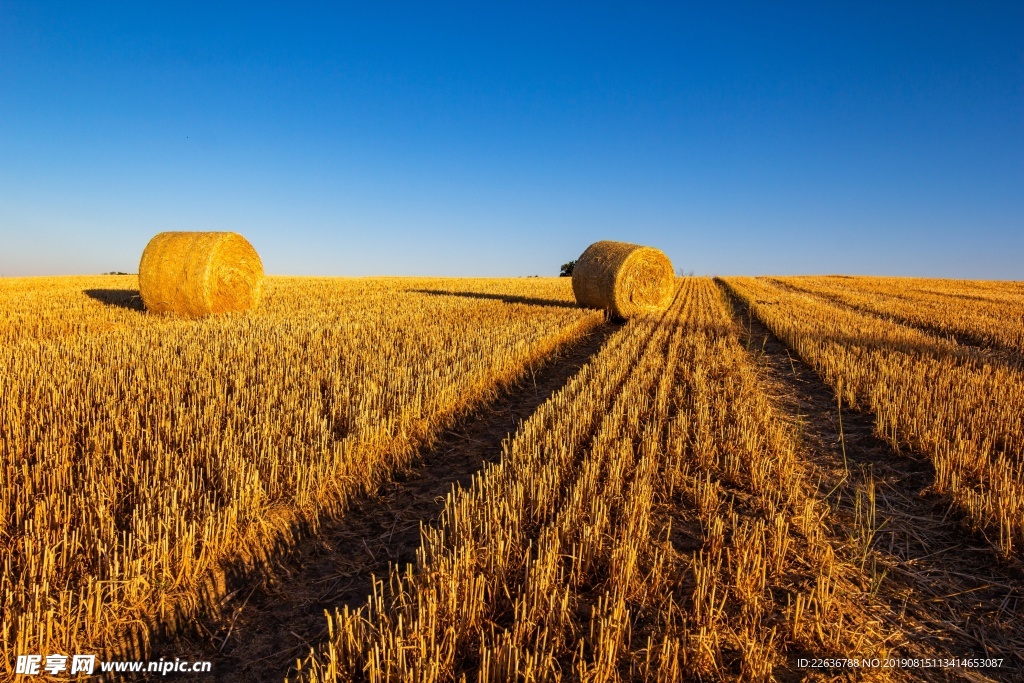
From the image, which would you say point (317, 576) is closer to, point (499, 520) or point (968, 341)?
point (499, 520)

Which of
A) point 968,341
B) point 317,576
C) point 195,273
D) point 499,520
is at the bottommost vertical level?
point 317,576

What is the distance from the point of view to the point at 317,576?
297cm

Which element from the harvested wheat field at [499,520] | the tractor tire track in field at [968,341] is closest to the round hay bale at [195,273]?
the harvested wheat field at [499,520]

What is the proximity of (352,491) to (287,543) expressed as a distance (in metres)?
0.73

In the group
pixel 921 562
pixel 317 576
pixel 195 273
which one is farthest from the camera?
pixel 195 273

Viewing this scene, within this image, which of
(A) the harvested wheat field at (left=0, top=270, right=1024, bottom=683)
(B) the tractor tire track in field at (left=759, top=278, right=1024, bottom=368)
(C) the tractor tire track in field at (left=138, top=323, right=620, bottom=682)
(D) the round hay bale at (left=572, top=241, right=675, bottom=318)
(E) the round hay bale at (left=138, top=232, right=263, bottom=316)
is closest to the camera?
(A) the harvested wheat field at (left=0, top=270, right=1024, bottom=683)

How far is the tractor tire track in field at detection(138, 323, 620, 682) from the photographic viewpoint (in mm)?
2412

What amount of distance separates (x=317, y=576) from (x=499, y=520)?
1.05m

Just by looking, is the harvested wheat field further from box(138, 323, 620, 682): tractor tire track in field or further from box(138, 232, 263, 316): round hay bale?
box(138, 232, 263, 316): round hay bale

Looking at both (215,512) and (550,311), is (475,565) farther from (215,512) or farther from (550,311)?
(550,311)

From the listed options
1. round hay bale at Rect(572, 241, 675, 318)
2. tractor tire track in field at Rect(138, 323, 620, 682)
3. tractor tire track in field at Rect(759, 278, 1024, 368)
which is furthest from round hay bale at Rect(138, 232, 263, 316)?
tractor tire track in field at Rect(759, 278, 1024, 368)

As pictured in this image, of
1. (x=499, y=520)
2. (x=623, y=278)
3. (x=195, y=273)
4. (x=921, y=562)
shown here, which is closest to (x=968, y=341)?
(x=623, y=278)

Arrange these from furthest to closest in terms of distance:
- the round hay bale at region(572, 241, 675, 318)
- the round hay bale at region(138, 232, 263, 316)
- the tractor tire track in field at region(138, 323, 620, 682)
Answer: the round hay bale at region(572, 241, 675, 318), the round hay bale at region(138, 232, 263, 316), the tractor tire track in field at region(138, 323, 620, 682)

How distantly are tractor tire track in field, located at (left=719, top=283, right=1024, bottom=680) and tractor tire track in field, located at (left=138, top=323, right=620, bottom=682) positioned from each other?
2426 millimetres
